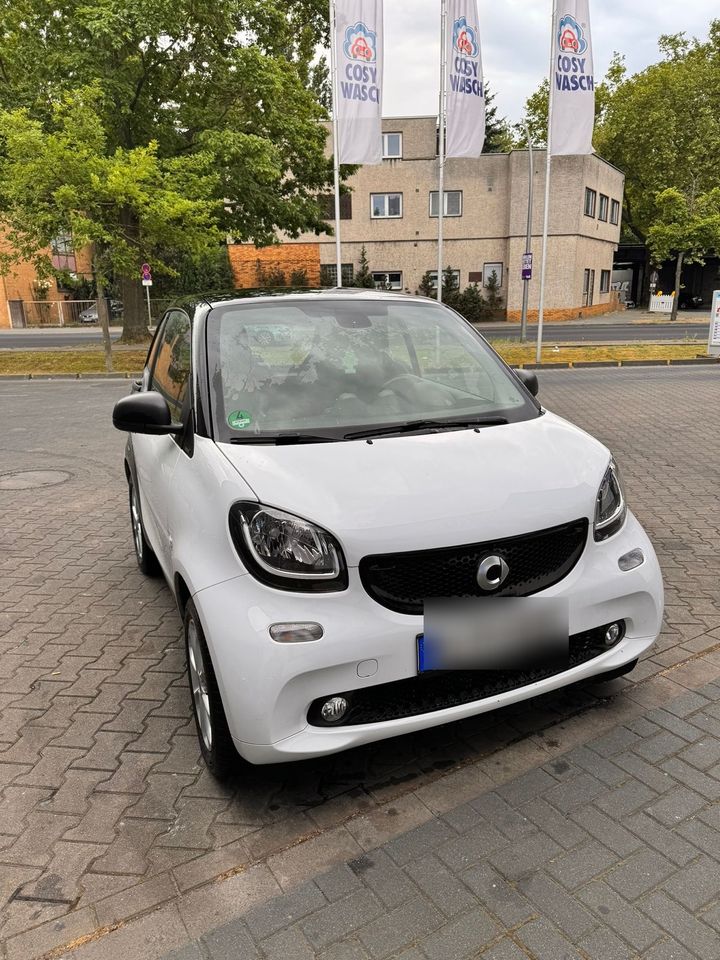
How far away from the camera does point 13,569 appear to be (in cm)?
490

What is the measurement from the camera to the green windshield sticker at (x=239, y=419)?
287 centimetres

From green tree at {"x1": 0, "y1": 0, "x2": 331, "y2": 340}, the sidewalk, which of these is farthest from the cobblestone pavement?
green tree at {"x1": 0, "y1": 0, "x2": 331, "y2": 340}

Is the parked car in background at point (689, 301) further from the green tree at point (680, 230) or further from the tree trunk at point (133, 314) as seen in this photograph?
the tree trunk at point (133, 314)

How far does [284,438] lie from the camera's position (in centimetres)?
279

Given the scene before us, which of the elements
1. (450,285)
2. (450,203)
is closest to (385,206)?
(450,203)

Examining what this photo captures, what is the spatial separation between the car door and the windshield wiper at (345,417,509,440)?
75 centimetres

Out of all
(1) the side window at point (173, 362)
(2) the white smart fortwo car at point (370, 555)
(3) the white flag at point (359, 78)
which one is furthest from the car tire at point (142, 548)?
(3) the white flag at point (359, 78)

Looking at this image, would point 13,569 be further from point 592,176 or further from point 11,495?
point 592,176

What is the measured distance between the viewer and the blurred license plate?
2352 mm

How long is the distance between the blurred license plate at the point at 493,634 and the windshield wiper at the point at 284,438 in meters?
0.81

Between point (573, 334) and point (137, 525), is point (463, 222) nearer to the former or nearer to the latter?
point (573, 334)

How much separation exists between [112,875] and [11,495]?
5243 mm

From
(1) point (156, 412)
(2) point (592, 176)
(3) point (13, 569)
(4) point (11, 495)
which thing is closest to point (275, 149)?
(4) point (11, 495)

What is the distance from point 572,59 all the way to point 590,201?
22965mm
